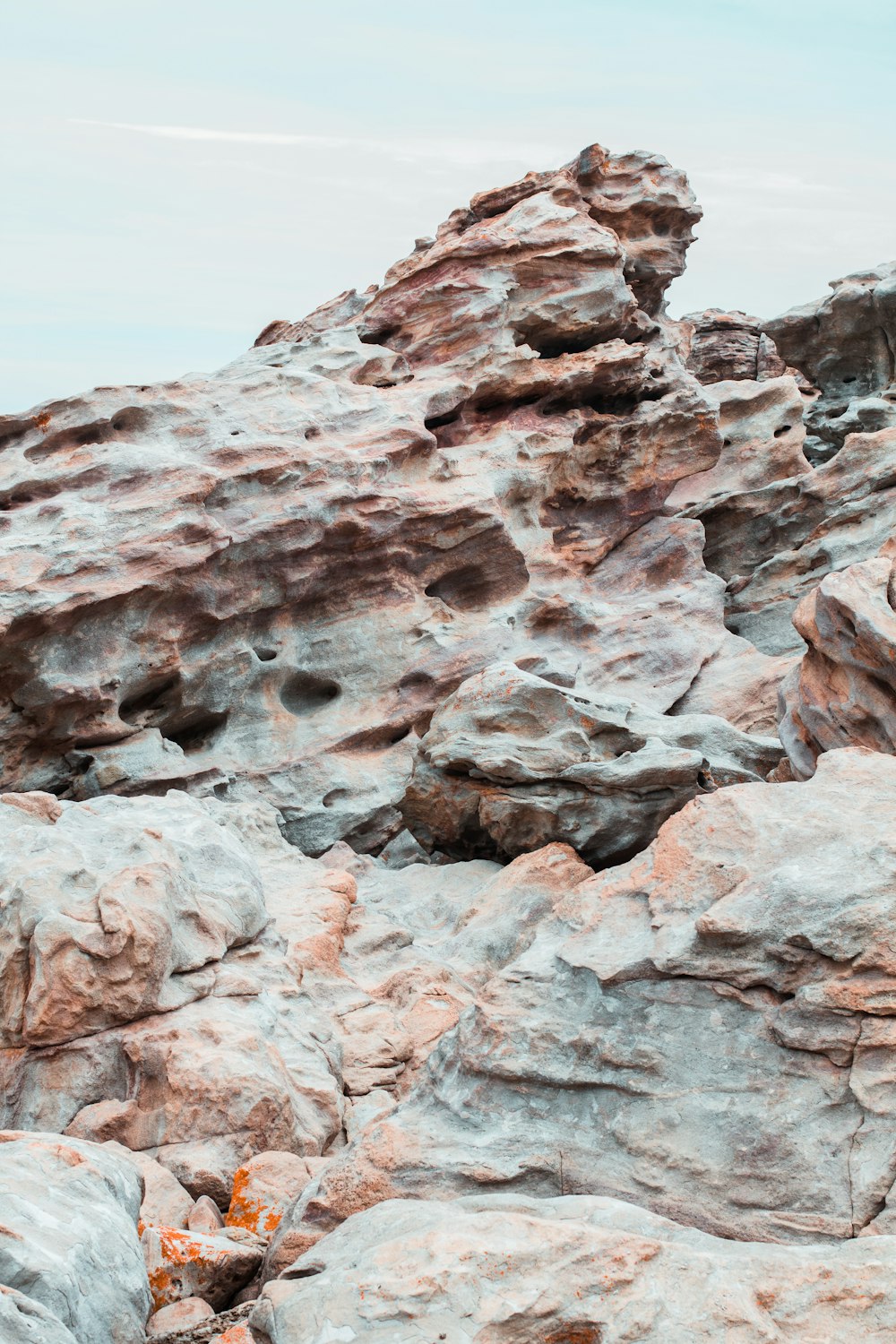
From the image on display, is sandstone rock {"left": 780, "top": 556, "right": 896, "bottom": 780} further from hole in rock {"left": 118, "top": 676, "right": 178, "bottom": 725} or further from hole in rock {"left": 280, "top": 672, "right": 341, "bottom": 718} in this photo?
hole in rock {"left": 118, "top": 676, "right": 178, "bottom": 725}

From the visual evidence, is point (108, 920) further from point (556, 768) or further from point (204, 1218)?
point (556, 768)

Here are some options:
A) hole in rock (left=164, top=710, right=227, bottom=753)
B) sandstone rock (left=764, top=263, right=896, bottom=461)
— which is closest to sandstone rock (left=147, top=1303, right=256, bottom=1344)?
hole in rock (left=164, top=710, right=227, bottom=753)

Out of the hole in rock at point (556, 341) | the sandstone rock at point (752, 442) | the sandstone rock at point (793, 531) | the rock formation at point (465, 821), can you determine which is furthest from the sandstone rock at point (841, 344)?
the hole in rock at point (556, 341)

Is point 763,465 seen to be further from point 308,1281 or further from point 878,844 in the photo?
point 308,1281

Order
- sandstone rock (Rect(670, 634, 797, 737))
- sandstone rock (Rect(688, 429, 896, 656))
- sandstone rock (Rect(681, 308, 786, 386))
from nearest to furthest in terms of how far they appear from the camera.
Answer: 1. sandstone rock (Rect(670, 634, 797, 737))
2. sandstone rock (Rect(688, 429, 896, 656))
3. sandstone rock (Rect(681, 308, 786, 386))

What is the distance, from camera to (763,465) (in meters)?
26.3

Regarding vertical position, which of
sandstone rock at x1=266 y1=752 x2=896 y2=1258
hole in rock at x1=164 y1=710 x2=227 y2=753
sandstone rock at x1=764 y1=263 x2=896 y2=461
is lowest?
hole in rock at x1=164 y1=710 x2=227 y2=753

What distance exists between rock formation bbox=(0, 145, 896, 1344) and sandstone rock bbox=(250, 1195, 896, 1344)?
0.02 m

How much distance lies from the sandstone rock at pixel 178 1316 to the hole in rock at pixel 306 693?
13184 millimetres

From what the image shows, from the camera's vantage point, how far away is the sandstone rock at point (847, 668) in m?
13.6

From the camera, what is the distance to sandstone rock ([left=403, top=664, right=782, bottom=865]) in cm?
1399

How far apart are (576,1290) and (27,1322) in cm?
195

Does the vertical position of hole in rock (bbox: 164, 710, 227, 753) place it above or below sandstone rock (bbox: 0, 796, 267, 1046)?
below

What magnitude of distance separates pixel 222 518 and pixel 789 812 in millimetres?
12014
